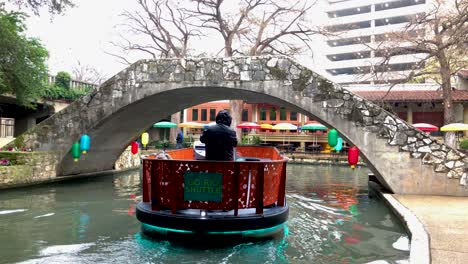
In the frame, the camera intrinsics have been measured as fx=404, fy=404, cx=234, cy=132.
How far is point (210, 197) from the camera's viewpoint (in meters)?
5.87

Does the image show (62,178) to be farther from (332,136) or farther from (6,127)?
(6,127)

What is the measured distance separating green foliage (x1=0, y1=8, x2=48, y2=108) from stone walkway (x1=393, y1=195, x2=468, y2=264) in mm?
11646

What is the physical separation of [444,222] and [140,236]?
488 centimetres

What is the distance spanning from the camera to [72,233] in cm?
676

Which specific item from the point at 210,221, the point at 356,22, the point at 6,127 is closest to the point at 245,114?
the point at 6,127

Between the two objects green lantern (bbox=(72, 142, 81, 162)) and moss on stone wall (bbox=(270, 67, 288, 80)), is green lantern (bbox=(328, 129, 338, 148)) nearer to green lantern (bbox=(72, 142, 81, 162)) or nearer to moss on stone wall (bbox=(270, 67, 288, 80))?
moss on stone wall (bbox=(270, 67, 288, 80))

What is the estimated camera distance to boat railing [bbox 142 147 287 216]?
5785 mm

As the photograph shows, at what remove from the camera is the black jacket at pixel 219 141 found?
6.26 meters

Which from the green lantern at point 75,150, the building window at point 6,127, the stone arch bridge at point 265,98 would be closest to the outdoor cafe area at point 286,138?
the building window at point 6,127

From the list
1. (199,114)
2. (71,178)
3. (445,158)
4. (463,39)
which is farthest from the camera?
(199,114)

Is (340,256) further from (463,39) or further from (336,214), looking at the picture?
(463,39)

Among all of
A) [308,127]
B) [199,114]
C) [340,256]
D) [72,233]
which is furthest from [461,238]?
[199,114]

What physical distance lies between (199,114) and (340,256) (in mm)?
30840

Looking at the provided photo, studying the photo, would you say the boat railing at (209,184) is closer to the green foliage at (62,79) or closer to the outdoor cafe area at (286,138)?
the green foliage at (62,79)
